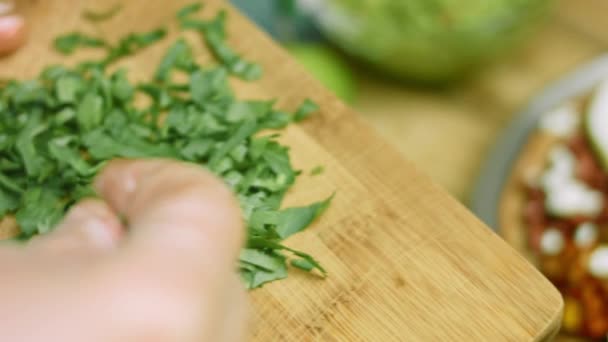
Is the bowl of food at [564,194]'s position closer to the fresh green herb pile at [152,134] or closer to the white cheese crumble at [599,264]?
the white cheese crumble at [599,264]

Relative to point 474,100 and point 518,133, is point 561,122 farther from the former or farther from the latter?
point 474,100

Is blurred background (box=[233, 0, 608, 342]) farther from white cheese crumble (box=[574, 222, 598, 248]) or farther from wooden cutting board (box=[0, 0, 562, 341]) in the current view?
wooden cutting board (box=[0, 0, 562, 341])

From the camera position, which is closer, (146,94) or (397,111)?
(146,94)

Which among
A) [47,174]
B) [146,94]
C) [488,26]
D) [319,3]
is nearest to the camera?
[47,174]

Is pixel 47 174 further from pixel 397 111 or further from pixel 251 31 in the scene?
pixel 397 111

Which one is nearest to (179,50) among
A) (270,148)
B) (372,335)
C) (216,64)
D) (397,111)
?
(216,64)

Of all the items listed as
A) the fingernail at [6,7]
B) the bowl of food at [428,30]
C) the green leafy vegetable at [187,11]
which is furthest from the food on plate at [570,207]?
the fingernail at [6,7]

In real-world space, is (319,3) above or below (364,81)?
above

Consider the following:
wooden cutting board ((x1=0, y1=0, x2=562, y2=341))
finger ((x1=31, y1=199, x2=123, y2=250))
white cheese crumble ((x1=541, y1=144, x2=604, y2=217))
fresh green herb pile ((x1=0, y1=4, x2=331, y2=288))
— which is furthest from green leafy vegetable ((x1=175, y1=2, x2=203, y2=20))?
white cheese crumble ((x1=541, y1=144, x2=604, y2=217))
